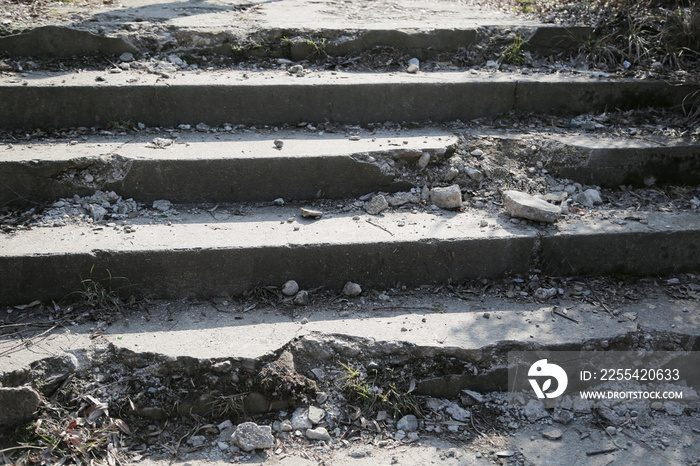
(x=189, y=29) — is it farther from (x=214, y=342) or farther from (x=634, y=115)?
(x=634, y=115)

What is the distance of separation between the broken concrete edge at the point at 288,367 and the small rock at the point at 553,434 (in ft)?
0.82

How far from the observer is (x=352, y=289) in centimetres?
270

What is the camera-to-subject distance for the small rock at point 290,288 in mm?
2672

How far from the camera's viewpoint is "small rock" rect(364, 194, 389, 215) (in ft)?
9.80

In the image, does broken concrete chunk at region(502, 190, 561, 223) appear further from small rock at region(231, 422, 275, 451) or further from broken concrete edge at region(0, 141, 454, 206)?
small rock at region(231, 422, 275, 451)

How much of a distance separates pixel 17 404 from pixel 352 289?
148cm

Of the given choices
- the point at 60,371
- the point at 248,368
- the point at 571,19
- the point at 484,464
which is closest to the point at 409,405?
the point at 484,464

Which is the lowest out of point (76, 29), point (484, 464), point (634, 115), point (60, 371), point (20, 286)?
point (484, 464)

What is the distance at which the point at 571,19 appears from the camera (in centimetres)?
424

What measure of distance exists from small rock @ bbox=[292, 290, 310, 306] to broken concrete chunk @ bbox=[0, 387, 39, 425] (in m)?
1.13

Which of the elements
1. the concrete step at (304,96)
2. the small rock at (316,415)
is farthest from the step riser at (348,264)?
the concrete step at (304,96)

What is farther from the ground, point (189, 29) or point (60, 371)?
point (189, 29)

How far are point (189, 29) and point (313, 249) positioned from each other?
6.79 feet

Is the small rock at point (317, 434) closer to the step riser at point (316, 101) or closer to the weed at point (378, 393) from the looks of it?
the weed at point (378, 393)
